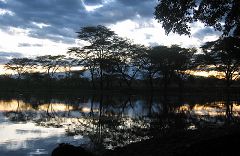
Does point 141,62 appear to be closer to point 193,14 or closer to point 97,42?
point 97,42

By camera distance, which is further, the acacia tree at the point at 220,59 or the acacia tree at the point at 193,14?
the acacia tree at the point at 220,59

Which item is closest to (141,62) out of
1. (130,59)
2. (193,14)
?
(130,59)

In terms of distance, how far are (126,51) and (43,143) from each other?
206 ft

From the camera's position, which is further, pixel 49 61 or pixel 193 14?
pixel 49 61

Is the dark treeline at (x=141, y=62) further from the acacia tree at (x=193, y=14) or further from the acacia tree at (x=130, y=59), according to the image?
the acacia tree at (x=193, y=14)

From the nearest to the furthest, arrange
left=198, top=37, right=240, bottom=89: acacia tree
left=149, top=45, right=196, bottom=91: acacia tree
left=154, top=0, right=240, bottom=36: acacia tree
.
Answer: left=154, top=0, right=240, bottom=36: acacia tree, left=198, top=37, right=240, bottom=89: acacia tree, left=149, top=45, right=196, bottom=91: acacia tree

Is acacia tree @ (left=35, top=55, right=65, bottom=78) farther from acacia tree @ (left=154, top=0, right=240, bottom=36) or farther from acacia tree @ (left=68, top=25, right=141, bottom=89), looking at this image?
acacia tree @ (left=154, top=0, right=240, bottom=36)

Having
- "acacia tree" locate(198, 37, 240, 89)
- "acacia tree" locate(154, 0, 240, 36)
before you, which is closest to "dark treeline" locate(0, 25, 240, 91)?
"acacia tree" locate(198, 37, 240, 89)

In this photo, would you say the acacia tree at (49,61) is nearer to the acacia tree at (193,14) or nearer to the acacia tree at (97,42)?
the acacia tree at (97,42)

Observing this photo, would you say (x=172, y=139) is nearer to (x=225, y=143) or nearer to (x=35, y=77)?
(x=225, y=143)

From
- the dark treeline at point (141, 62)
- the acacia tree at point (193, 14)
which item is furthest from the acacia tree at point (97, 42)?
the acacia tree at point (193, 14)

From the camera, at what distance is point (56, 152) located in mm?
8031

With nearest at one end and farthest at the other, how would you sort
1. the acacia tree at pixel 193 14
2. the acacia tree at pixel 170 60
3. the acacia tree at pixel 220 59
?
the acacia tree at pixel 193 14 → the acacia tree at pixel 220 59 → the acacia tree at pixel 170 60

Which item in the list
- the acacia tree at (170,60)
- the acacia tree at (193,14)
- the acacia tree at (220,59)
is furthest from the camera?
the acacia tree at (170,60)
